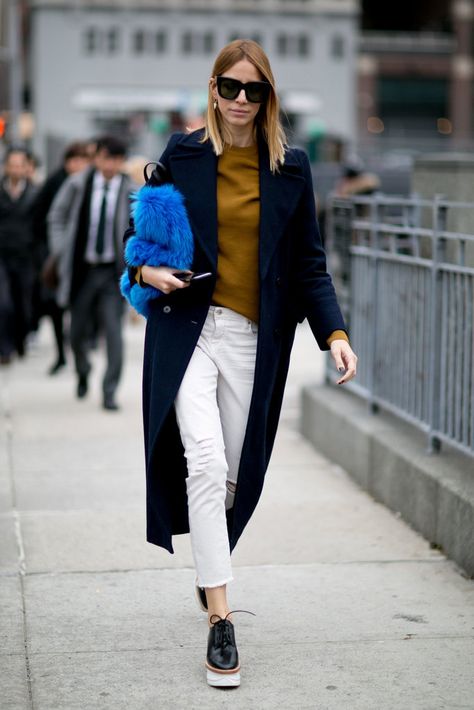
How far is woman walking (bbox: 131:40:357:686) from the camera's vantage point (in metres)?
4.32

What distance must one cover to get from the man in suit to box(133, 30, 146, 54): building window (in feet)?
345

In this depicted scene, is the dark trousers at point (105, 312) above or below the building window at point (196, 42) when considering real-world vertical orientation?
below

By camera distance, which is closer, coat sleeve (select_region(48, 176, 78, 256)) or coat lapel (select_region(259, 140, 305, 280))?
coat lapel (select_region(259, 140, 305, 280))

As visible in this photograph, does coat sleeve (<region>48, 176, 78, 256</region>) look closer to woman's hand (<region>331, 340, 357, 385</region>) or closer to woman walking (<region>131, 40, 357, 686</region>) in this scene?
woman walking (<region>131, 40, 357, 686</region>)

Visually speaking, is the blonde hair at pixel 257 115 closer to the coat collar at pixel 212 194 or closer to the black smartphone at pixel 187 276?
the coat collar at pixel 212 194

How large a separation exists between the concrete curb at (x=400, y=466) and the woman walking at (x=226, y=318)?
1.33m

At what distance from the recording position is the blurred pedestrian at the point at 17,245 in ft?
42.7

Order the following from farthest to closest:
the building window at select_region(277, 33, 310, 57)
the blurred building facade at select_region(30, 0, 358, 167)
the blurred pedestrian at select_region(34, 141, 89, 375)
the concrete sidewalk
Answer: the building window at select_region(277, 33, 310, 57), the blurred building facade at select_region(30, 0, 358, 167), the blurred pedestrian at select_region(34, 141, 89, 375), the concrete sidewalk

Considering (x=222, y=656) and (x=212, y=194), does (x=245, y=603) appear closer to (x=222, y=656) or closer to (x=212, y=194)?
(x=222, y=656)

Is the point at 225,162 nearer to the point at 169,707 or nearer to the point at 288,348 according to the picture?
the point at 288,348

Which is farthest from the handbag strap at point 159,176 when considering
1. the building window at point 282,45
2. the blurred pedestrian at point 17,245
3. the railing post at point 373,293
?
the building window at point 282,45

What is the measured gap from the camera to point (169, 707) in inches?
158

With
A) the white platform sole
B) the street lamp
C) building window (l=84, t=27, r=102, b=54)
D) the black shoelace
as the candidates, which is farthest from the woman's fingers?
building window (l=84, t=27, r=102, b=54)

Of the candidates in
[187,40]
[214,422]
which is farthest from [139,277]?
[187,40]
